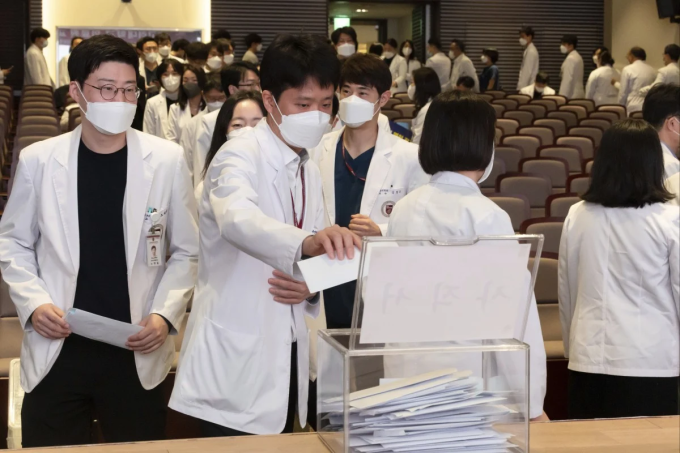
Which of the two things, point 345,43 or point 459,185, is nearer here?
point 459,185

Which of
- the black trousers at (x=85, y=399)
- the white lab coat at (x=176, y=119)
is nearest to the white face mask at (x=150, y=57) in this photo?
the white lab coat at (x=176, y=119)

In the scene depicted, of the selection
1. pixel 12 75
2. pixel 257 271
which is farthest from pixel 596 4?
pixel 257 271

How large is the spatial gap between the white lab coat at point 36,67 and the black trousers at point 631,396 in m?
13.1

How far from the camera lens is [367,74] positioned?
3.32 m

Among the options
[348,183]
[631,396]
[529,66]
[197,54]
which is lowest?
[631,396]

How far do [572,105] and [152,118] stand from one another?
7.34 m

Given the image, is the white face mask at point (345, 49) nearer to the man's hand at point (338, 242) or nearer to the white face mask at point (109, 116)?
the white face mask at point (109, 116)

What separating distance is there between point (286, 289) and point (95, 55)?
86cm

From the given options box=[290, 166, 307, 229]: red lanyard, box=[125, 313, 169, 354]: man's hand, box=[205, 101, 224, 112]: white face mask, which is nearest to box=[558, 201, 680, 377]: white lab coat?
box=[290, 166, 307, 229]: red lanyard

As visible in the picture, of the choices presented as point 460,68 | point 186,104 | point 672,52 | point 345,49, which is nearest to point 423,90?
point 186,104

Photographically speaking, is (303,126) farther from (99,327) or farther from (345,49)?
(345,49)

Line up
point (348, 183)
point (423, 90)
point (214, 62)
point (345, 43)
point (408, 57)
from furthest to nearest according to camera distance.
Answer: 1. point (408, 57)
2. point (214, 62)
3. point (345, 43)
4. point (423, 90)
5. point (348, 183)

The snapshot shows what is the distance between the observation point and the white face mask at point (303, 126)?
2148 millimetres

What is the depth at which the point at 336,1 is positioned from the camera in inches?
755
